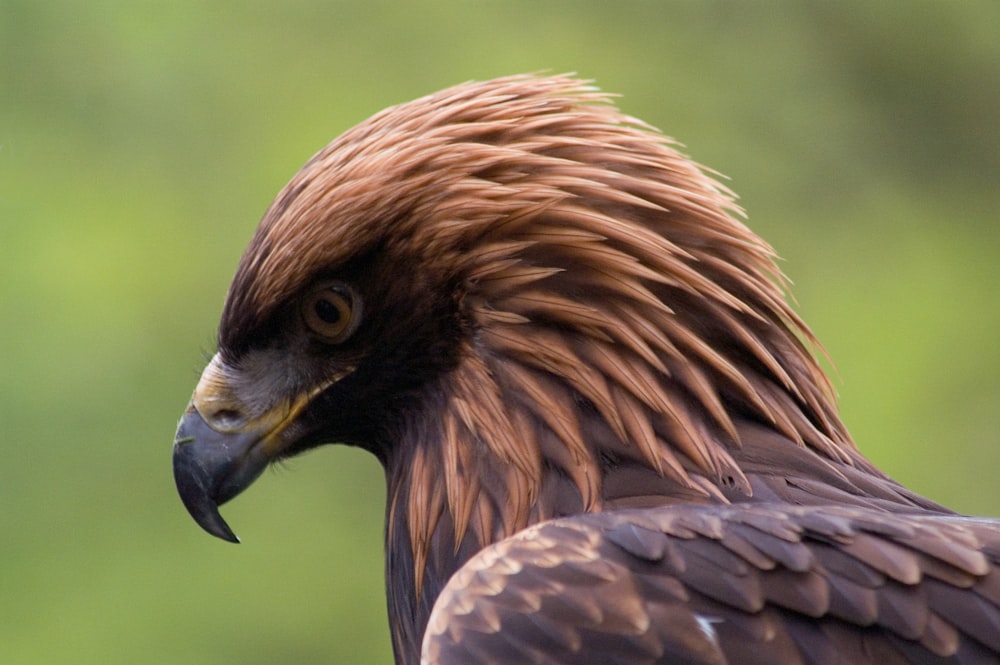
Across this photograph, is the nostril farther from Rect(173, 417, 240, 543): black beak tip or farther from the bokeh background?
the bokeh background

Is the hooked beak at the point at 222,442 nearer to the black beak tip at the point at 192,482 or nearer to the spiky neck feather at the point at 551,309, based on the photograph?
the black beak tip at the point at 192,482

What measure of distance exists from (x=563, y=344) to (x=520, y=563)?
0.51m

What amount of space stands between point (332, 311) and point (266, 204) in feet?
15.2

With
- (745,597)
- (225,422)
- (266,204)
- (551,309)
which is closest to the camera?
(745,597)

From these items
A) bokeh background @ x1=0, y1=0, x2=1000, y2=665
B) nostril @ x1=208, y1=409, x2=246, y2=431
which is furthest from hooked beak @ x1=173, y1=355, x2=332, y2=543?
bokeh background @ x1=0, y1=0, x2=1000, y2=665

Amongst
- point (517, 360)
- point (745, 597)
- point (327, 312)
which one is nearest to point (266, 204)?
point (327, 312)

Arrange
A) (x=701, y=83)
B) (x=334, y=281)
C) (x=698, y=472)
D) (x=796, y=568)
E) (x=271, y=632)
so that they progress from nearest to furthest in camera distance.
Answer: (x=796, y=568)
(x=698, y=472)
(x=334, y=281)
(x=271, y=632)
(x=701, y=83)

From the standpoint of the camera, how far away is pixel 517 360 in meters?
2.79

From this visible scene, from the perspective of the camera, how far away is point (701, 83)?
8359 millimetres

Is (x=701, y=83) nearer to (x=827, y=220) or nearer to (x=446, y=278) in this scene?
(x=827, y=220)

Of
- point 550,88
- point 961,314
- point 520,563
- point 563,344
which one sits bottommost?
point 961,314

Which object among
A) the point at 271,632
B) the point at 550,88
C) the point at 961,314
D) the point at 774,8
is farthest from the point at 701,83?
the point at 550,88

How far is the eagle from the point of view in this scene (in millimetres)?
2646

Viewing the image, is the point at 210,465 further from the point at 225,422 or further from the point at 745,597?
the point at 745,597
